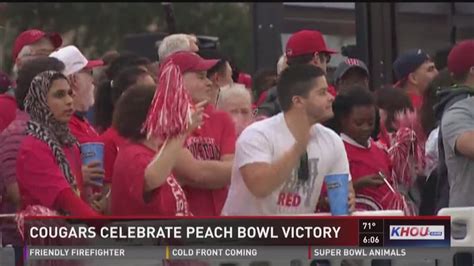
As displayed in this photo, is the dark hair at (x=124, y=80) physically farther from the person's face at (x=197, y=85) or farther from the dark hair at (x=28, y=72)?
the dark hair at (x=28, y=72)

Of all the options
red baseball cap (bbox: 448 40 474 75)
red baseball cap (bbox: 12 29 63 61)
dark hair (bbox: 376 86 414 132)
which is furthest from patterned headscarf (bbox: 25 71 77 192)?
dark hair (bbox: 376 86 414 132)

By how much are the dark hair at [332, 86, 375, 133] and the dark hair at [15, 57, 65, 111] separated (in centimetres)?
168

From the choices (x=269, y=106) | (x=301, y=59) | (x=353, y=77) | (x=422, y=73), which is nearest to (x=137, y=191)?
(x=301, y=59)

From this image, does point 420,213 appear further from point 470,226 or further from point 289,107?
point 470,226

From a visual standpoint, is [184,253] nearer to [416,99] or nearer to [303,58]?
[303,58]

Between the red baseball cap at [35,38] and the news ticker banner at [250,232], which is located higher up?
the red baseball cap at [35,38]

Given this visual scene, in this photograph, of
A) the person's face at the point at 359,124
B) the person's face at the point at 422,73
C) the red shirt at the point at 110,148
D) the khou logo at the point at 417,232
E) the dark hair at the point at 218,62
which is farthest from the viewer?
the person's face at the point at 422,73

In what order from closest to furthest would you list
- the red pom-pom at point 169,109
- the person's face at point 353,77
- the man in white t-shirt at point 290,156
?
the red pom-pom at point 169,109 → the man in white t-shirt at point 290,156 → the person's face at point 353,77

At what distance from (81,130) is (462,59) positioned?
211cm

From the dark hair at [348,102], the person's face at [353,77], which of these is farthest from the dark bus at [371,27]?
the dark hair at [348,102]

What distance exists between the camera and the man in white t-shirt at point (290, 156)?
23.1ft

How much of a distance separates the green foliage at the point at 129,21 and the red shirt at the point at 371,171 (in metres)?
20.6

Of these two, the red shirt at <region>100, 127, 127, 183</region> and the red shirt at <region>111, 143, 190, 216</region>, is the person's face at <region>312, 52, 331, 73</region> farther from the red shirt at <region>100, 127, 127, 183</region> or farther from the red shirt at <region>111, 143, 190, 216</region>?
the red shirt at <region>111, 143, 190, 216</region>

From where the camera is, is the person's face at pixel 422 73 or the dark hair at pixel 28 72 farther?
the person's face at pixel 422 73
